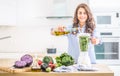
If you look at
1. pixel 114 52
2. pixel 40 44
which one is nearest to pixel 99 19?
pixel 114 52

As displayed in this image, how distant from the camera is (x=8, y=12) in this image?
3980 mm

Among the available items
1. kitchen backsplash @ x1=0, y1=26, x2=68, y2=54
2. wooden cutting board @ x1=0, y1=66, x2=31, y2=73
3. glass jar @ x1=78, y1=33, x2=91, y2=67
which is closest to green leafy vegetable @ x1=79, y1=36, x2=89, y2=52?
glass jar @ x1=78, y1=33, x2=91, y2=67

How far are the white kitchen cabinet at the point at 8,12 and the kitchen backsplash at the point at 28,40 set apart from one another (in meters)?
0.31

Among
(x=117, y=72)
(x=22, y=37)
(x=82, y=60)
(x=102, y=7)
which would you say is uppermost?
(x=102, y=7)

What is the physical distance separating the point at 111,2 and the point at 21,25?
148cm

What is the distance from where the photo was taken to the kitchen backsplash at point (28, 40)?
4.35 m

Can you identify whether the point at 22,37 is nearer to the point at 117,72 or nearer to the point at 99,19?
the point at 99,19

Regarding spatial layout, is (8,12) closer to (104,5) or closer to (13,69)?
(104,5)

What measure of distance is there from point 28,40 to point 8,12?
25.0 inches

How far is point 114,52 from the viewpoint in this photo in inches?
151

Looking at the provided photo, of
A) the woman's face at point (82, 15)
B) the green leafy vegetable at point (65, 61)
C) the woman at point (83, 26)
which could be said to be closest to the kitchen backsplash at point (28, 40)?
the woman at point (83, 26)

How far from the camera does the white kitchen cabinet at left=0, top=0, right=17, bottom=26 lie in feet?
12.8

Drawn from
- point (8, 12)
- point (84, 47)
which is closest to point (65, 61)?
point (84, 47)

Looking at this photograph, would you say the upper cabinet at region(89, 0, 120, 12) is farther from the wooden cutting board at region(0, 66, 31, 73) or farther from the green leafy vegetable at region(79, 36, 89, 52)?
the wooden cutting board at region(0, 66, 31, 73)
